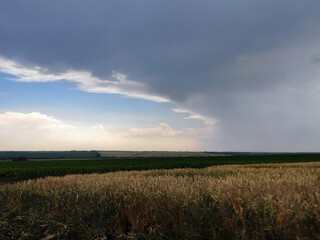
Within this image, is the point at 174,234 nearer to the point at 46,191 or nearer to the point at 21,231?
the point at 21,231

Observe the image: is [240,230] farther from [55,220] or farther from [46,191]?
[46,191]

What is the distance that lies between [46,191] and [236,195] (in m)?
5.28

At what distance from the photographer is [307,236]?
3.22m

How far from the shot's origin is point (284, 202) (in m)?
3.66

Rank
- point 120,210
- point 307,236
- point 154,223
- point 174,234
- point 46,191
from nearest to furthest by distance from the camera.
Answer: point 307,236
point 174,234
point 154,223
point 120,210
point 46,191

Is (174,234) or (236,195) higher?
(236,195)

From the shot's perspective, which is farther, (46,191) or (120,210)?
(46,191)

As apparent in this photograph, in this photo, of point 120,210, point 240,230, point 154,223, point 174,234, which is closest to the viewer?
point 240,230

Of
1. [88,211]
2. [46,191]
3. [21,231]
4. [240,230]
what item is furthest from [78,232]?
[240,230]

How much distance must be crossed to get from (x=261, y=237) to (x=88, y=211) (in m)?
3.51

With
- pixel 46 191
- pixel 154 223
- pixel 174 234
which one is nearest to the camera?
pixel 174 234

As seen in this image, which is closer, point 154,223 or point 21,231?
point 154,223

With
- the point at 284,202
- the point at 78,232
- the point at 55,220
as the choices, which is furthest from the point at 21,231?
the point at 284,202

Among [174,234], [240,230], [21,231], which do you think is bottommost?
[21,231]
